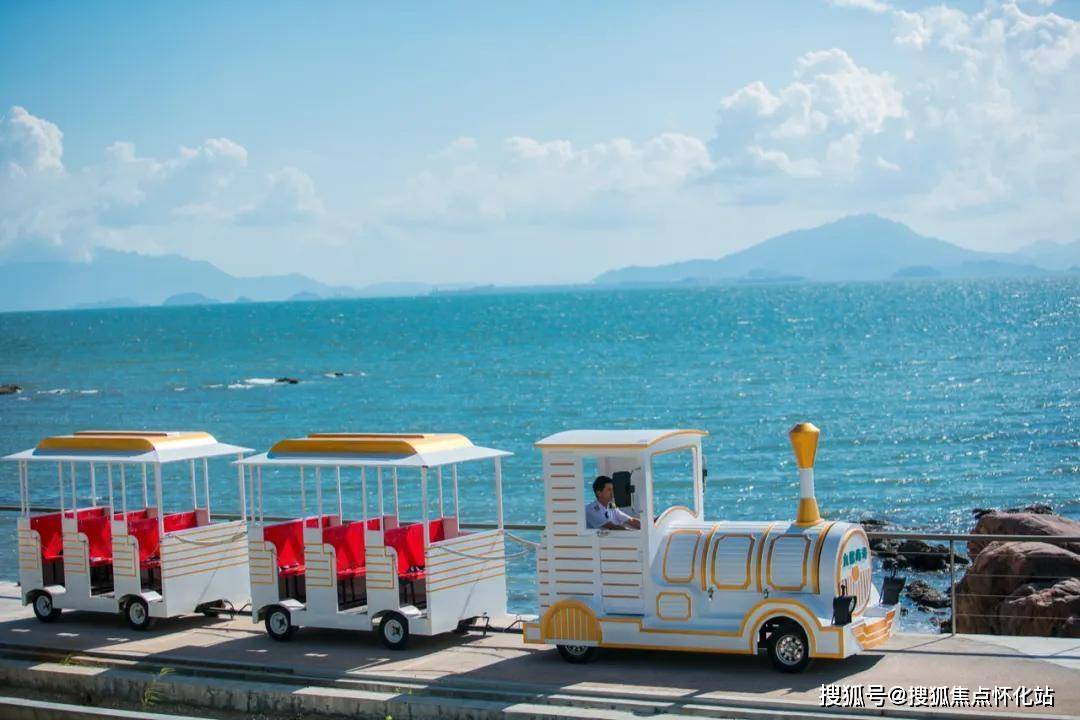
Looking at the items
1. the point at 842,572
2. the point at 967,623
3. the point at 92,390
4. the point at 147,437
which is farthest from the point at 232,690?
the point at 92,390

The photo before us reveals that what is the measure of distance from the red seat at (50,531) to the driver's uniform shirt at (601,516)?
701cm

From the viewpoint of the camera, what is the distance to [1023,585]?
1992 centimetres

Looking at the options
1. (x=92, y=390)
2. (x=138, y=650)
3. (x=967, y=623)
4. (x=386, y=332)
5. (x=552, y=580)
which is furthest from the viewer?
(x=386, y=332)

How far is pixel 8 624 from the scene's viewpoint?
16.1 metres

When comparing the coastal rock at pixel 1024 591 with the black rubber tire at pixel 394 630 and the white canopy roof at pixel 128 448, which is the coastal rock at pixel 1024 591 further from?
the white canopy roof at pixel 128 448

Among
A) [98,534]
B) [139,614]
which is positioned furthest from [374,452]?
[98,534]

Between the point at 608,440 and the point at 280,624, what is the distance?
4.30 meters

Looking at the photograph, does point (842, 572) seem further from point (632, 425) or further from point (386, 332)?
point (386, 332)

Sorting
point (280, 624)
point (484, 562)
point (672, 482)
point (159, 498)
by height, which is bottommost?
point (672, 482)

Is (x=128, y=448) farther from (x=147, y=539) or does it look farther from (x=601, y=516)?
(x=601, y=516)

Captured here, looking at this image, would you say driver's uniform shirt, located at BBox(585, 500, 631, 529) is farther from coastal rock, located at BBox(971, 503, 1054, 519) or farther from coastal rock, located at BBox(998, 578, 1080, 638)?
coastal rock, located at BBox(971, 503, 1054, 519)

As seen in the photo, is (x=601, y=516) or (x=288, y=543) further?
(x=288, y=543)

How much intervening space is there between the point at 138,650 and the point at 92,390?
75.1 metres

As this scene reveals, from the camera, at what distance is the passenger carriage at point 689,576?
1210 centimetres
